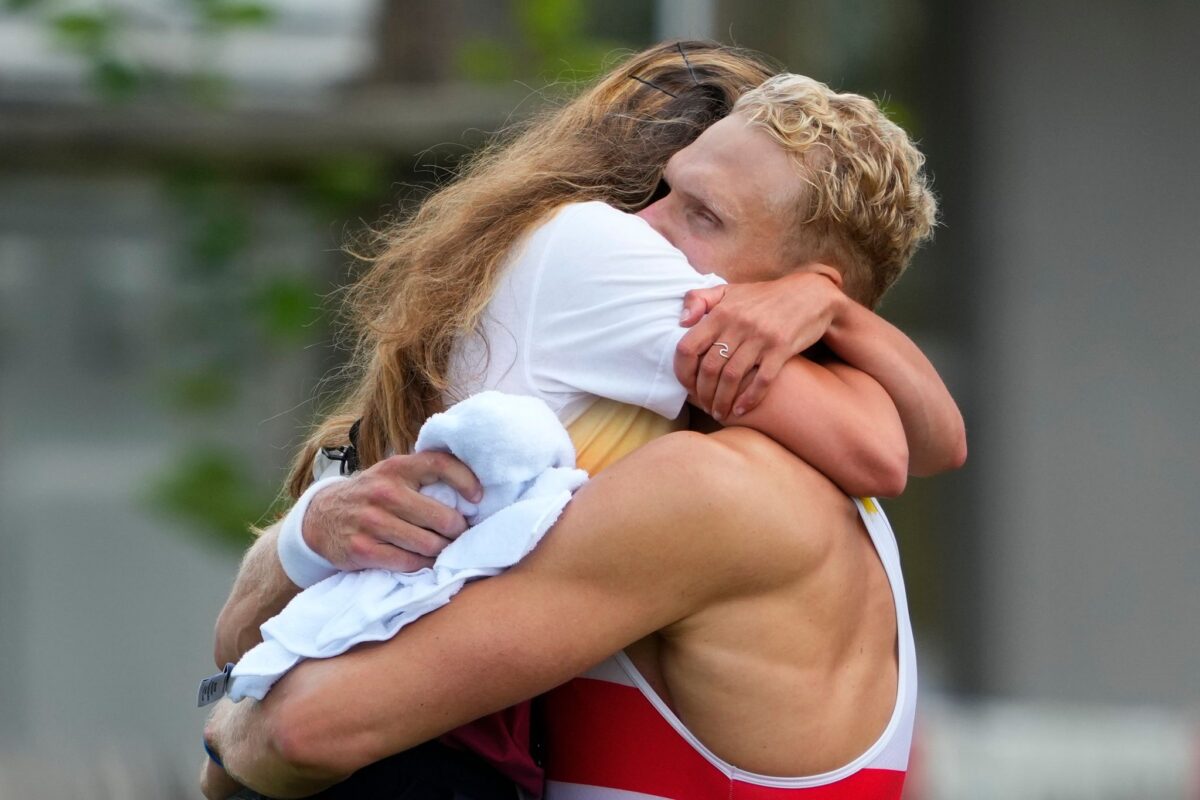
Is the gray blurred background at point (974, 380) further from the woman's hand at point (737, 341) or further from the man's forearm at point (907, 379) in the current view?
the woman's hand at point (737, 341)

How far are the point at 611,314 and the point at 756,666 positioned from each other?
43 cm

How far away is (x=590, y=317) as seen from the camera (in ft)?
6.19

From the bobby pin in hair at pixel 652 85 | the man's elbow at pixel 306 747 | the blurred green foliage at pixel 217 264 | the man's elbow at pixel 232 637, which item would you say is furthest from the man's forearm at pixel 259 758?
the blurred green foliage at pixel 217 264

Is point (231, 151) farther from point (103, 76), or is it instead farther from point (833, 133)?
point (833, 133)

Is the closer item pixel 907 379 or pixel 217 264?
pixel 907 379

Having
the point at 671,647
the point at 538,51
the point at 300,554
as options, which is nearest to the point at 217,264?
the point at 538,51

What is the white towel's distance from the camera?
1790 millimetres

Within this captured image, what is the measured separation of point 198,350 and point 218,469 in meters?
0.67

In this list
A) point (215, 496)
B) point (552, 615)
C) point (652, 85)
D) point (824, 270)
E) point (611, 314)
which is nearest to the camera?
point (552, 615)

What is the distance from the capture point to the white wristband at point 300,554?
1962 mm

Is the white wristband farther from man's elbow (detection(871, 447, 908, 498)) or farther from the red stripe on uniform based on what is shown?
man's elbow (detection(871, 447, 908, 498))

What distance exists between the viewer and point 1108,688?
7.83 meters

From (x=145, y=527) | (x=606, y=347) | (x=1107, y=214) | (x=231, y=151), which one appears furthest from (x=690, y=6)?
(x=606, y=347)

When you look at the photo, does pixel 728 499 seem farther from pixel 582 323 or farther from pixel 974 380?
pixel 974 380
